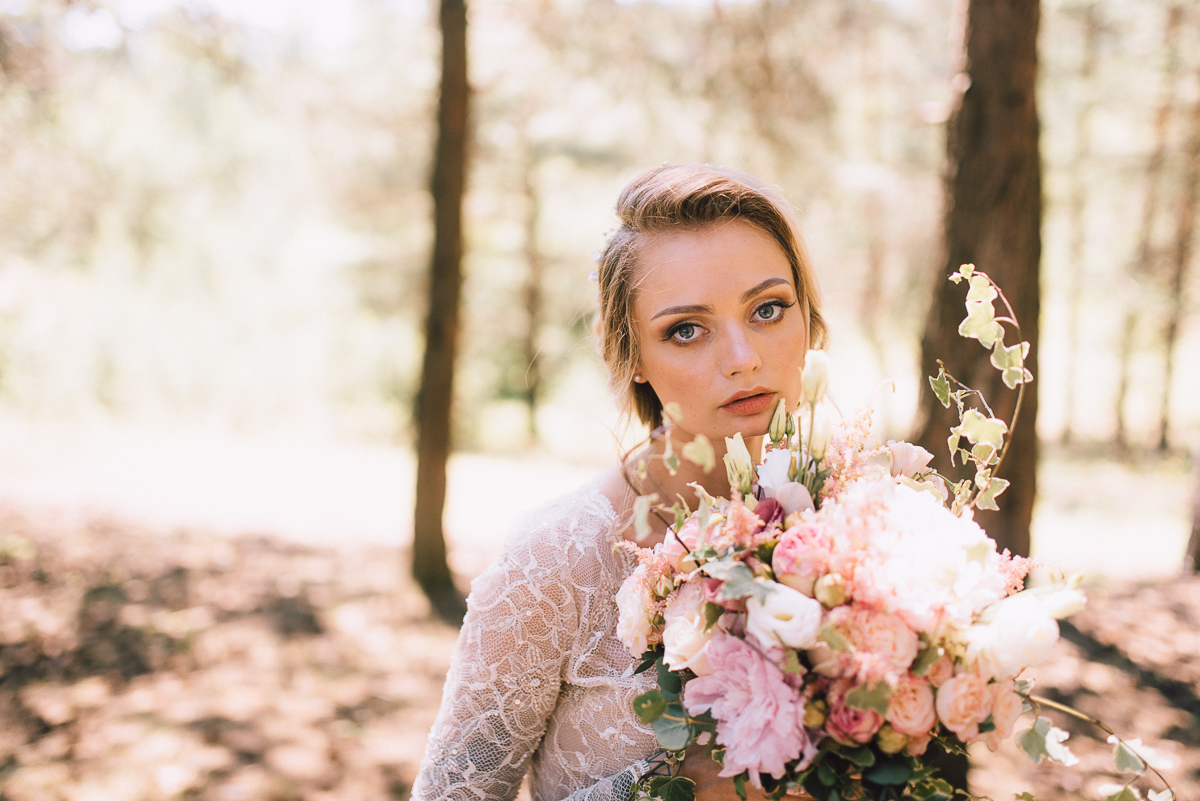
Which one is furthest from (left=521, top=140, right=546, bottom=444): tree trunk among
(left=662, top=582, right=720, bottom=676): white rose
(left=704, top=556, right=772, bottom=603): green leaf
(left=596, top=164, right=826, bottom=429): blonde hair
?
(left=704, top=556, right=772, bottom=603): green leaf

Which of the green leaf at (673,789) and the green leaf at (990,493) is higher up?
the green leaf at (990,493)

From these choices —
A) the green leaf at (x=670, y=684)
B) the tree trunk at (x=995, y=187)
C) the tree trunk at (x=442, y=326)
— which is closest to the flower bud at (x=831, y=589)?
the green leaf at (x=670, y=684)

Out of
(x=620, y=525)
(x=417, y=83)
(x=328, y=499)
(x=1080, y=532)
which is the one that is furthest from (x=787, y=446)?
(x=417, y=83)

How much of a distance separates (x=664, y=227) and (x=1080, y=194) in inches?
801

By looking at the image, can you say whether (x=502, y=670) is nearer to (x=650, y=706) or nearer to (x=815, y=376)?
(x=650, y=706)

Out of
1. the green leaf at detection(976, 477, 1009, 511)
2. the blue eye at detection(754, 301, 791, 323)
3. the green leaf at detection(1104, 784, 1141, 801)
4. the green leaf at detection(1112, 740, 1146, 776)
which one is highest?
the blue eye at detection(754, 301, 791, 323)

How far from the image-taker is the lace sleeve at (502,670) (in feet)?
5.63

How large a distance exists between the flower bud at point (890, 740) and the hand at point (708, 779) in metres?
0.38

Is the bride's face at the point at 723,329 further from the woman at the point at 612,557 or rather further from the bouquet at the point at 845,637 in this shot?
the bouquet at the point at 845,637

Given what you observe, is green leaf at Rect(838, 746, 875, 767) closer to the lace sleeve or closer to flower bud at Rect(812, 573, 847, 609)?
flower bud at Rect(812, 573, 847, 609)

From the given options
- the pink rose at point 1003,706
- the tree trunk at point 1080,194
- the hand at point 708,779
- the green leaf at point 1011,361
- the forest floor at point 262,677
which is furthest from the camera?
the tree trunk at point 1080,194

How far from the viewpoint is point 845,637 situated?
41.8 inches

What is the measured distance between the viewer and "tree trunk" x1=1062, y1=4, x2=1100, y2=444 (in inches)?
611

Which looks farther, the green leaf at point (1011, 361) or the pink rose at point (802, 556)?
the green leaf at point (1011, 361)
